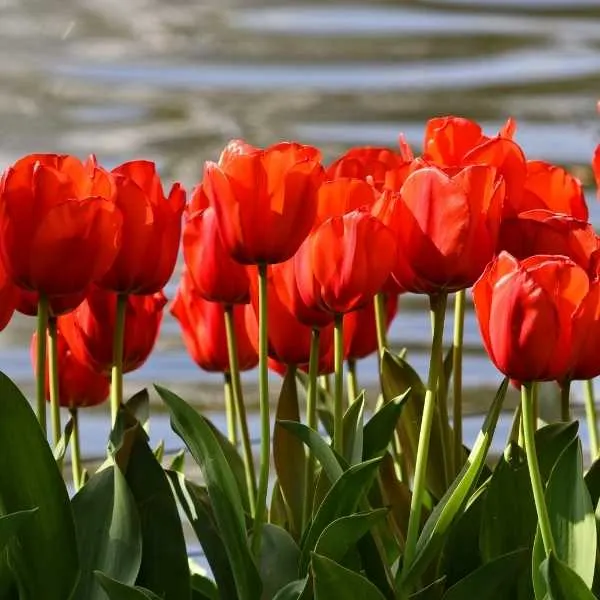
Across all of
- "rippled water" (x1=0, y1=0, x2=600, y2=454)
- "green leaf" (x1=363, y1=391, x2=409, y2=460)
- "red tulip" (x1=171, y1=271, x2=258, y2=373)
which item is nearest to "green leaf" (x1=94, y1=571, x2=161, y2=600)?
"green leaf" (x1=363, y1=391, x2=409, y2=460)

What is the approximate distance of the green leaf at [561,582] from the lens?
28.3 inches

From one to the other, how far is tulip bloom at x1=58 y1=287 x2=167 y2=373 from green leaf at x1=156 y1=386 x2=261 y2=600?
13 centimetres

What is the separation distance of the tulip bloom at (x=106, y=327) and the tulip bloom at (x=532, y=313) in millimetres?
233

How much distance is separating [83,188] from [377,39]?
3.20 meters

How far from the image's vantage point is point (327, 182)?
84cm

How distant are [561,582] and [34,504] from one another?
236 millimetres

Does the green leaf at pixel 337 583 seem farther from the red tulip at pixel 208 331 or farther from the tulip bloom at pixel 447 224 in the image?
the red tulip at pixel 208 331

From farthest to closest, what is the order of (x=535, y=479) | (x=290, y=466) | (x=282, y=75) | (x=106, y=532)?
(x=282, y=75) < (x=290, y=466) < (x=106, y=532) < (x=535, y=479)

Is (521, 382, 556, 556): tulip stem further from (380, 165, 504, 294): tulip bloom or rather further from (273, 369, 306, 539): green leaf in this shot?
(273, 369, 306, 539): green leaf

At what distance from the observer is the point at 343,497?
0.77 metres

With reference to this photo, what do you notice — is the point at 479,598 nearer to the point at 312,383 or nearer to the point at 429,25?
the point at 312,383

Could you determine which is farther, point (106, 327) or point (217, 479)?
point (106, 327)

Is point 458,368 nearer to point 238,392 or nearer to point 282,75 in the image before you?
point 238,392

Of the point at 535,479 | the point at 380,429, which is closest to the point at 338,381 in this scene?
the point at 380,429
